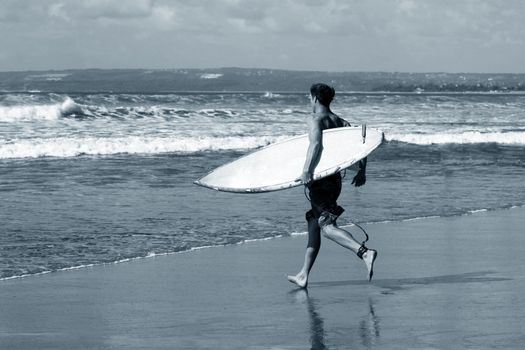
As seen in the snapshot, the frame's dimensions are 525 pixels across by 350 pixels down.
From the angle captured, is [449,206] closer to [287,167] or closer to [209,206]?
[209,206]

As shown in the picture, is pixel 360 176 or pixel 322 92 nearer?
pixel 322 92

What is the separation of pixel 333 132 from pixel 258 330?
2050 millimetres

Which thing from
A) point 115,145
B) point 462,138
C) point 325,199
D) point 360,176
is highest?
point 360,176

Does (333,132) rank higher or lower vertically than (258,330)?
higher

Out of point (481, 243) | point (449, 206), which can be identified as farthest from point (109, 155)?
point (481, 243)

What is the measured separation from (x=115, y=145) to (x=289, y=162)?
20.1 meters

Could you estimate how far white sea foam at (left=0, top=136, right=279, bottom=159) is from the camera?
2569cm

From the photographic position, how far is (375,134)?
8.01 meters

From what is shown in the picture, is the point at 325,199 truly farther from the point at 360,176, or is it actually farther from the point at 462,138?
the point at 462,138

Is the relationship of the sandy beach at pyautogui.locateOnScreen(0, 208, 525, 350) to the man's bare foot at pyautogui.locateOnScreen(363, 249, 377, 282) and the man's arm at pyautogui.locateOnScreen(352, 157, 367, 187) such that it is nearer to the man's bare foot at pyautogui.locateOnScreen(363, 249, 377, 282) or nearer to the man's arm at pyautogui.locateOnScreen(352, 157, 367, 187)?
the man's bare foot at pyautogui.locateOnScreen(363, 249, 377, 282)

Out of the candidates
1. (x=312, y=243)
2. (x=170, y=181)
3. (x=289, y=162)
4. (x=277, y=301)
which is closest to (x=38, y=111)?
(x=170, y=181)

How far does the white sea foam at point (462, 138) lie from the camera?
33.2 meters

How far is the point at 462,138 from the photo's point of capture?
113 feet

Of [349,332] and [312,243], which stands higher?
[312,243]
